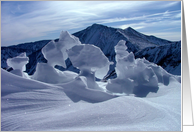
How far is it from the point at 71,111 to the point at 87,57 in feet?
7.68

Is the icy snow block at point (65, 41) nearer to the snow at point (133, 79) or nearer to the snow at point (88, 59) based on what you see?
the snow at point (88, 59)

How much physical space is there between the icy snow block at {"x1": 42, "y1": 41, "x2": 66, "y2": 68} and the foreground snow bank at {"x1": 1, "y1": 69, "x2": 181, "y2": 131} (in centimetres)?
195

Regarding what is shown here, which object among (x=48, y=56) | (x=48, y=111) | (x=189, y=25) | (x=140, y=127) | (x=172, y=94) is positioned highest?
(x=189, y=25)

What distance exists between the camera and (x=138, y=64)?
19.7 feet

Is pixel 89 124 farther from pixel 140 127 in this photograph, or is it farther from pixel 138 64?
pixel 138 64

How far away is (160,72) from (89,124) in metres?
4.76

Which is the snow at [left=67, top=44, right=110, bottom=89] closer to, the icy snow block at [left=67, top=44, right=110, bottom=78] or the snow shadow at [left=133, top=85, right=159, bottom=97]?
the icy snow block at [left=67, top=44, right=110, bottom=78]

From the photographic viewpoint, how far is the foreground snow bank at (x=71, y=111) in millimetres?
2732

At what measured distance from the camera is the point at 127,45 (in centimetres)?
4744

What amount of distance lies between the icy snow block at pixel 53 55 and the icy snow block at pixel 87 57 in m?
0.78

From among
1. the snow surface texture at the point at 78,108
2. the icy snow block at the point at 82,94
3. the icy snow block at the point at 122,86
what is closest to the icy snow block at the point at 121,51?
the icy snow block at the point at 122,86

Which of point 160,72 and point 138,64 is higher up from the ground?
point 138,64

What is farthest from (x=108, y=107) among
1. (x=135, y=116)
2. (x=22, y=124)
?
(x=22, y=124)

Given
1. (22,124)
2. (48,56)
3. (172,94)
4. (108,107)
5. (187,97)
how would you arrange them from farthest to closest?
(48,56), (172,94), (187,97), (108,107), (22,124)
